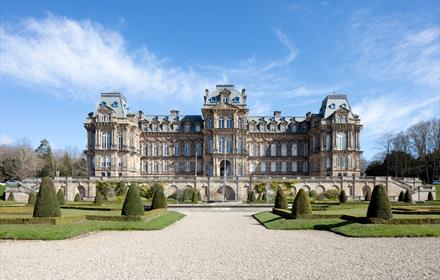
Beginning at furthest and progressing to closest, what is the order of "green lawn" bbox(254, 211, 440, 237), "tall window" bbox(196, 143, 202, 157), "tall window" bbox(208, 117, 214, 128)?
"tall window" bbox(196, 143, 202, 157)
"tall window" bbox(208, 117, 214, 128)
"green lawn" bbox(254, 211, 440, 237)

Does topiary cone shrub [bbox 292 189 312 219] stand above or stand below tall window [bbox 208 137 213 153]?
below

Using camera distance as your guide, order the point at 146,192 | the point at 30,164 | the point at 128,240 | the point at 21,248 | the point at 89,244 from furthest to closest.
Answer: the point at 30,164 < the point at 146,192 < the point at 128,240 < the point at 89,244 < the point at 21,248

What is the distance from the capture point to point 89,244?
14117mm

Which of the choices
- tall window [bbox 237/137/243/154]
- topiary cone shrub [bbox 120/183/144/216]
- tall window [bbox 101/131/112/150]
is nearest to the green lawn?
topiary cone shrub [bbox 120/183/144/216]

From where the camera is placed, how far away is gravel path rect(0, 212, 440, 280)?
30.6ft

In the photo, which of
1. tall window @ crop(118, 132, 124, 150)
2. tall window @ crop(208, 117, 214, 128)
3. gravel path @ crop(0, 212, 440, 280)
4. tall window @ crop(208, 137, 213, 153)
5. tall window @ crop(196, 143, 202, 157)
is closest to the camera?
gravel path @ crop(0, 212, 440, 280)

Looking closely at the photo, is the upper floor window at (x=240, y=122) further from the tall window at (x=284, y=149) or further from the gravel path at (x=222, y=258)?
the gravel path at (x=222, y=258)

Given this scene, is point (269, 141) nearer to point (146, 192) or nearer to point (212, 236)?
point (146, 192)

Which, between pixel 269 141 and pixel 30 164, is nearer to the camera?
pixel 269 141

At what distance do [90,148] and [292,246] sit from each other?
5228cm

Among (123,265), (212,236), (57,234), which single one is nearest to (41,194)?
(57,234)

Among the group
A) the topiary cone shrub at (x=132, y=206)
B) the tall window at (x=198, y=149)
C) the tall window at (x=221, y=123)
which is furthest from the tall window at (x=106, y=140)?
the topiary cone shrub at (x=132, y=206)

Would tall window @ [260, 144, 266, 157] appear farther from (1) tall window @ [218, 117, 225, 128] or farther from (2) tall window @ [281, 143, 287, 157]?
(1) tall window @ [218, 117, 225, 128]

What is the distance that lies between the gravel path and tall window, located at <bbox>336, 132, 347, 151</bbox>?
4472 cm
